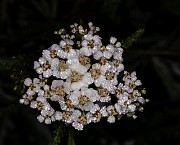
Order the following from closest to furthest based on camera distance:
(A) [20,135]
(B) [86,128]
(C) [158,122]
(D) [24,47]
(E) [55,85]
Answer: (E) [55,85], (D) [24,47], (B) [86,128], (C) [158,122], (A) [20,135]

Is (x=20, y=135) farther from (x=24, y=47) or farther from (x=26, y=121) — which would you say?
(x=24, y=47)

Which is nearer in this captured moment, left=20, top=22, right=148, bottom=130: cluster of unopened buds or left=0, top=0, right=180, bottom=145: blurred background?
left=20, top=22, right=148, bottom=130: cluster of unopened buds

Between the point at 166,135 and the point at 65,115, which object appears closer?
the point at 65,115

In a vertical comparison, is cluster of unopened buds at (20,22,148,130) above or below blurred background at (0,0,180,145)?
below

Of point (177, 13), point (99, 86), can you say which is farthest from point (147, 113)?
point (99, 86)

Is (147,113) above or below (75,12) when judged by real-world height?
below

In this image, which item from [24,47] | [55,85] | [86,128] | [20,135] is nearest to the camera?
[55,85]
